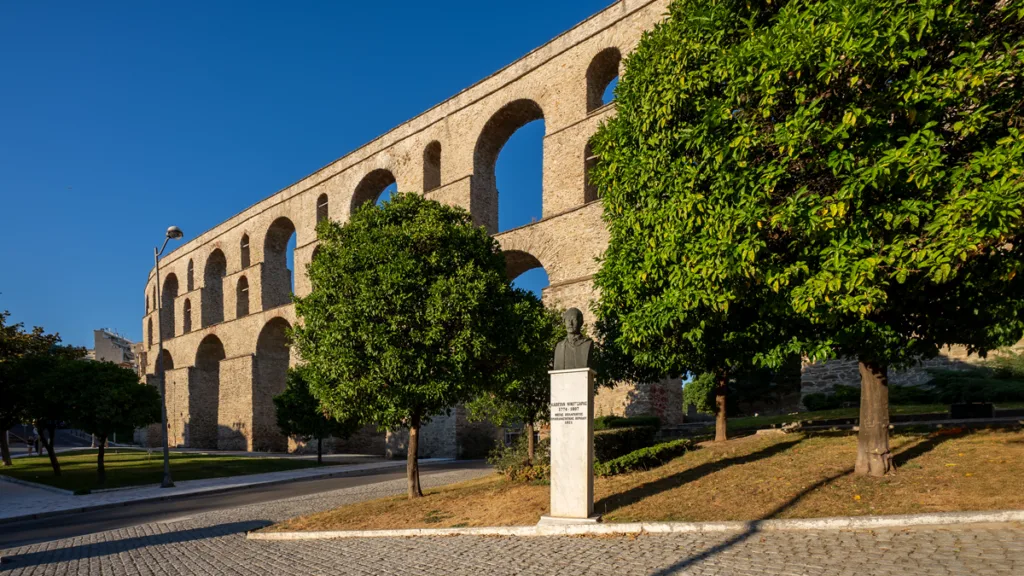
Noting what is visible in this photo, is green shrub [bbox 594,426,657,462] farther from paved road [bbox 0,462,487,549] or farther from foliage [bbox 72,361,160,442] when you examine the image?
foliage [bbox 72,361,160,442]

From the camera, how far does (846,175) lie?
27.2ft

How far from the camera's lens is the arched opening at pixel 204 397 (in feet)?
154

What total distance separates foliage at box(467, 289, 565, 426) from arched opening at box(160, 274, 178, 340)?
46222 mm

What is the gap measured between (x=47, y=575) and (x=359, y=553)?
448 cm

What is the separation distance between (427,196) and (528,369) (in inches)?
780

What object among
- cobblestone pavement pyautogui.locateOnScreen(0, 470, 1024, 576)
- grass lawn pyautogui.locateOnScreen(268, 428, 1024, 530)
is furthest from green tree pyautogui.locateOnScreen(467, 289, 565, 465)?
cobblestone pavement pyautogui.locateOnScreen(0, 470, 1024, 576)

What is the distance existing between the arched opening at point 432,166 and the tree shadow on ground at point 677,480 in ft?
74.2

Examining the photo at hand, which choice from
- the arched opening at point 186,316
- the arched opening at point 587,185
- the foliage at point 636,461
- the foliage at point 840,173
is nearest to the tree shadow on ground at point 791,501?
the foliage at point 636,461

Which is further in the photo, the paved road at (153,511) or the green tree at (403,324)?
the paved road at (153,511)

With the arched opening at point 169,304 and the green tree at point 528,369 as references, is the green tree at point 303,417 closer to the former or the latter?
the green tree at point 528,369

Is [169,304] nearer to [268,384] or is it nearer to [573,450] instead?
[268,384]

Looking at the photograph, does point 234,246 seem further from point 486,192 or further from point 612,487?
point 612,487

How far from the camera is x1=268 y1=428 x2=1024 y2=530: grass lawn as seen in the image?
329 inches

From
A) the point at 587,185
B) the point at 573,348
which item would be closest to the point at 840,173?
the point at 573,348
